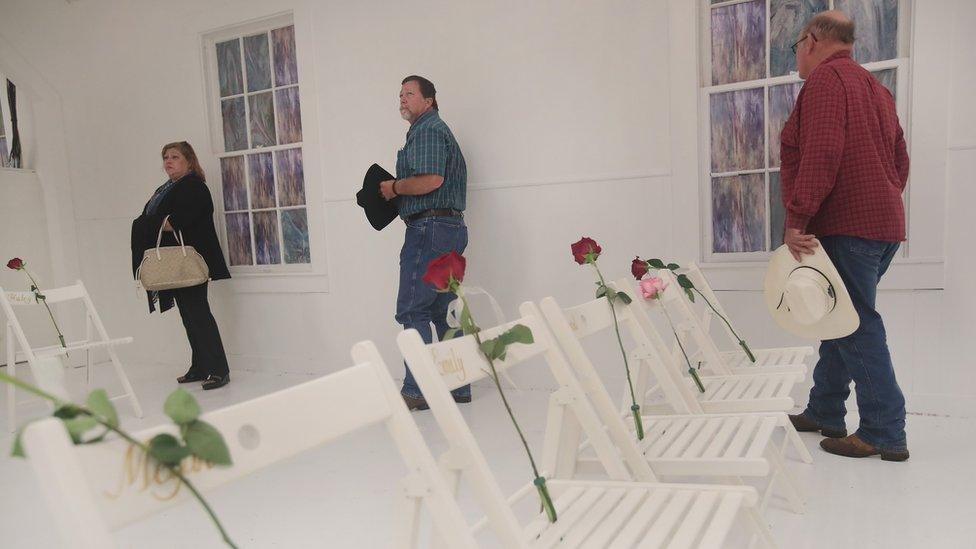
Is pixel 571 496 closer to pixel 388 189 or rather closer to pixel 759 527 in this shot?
pixel 759 527

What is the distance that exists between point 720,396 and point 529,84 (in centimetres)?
227

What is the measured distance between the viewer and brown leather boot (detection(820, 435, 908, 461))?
2.63 m

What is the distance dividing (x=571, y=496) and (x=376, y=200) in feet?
8.79

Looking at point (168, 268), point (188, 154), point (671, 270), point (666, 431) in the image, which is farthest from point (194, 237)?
point (666, 431)

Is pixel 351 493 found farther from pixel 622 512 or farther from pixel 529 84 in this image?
pixel 529 84

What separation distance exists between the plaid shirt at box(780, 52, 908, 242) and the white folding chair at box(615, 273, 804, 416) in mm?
601

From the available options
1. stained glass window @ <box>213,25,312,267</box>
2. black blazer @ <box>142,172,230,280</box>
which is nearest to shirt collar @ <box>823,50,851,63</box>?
stained glass window @ <box>213,25,312,267</box>

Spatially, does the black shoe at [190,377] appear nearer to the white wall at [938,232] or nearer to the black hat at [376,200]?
the black hat at [376,200]

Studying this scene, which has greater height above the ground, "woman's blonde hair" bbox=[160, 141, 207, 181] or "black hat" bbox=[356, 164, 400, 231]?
"woman's blonde hair" bbox=[160, 141, 207, 181]

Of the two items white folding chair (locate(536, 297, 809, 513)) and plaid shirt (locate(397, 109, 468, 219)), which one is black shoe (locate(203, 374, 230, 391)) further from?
white folding chair (locate(536, 297, 809, 513))

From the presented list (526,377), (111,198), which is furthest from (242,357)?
(526,377)

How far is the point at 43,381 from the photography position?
0.78 metres

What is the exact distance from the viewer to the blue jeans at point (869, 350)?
2.55m

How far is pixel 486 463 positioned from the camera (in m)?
1.53
